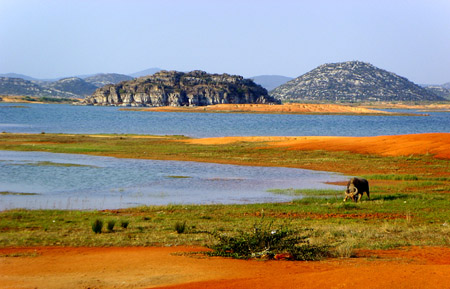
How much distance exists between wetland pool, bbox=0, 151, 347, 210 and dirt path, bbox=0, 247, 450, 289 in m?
8.34

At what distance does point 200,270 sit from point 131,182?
691 inches

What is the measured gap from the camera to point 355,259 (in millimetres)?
12531

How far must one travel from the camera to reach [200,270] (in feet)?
37.7

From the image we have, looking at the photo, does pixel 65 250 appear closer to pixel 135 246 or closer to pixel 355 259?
pixel 135 246

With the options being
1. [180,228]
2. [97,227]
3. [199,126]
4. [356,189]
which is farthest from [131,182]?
[199,126]

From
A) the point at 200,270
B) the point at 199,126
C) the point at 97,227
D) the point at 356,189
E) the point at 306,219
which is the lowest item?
the point at 199,126

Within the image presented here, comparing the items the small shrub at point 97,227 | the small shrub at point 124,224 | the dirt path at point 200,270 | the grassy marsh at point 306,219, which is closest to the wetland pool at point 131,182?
the grassy marsh at point 306,219

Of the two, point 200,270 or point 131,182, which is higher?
point 200,270

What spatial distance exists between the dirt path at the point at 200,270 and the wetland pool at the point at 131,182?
27.4 feet

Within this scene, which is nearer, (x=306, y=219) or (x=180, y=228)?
(x=180, y=228)

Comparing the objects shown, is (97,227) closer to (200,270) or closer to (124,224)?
(124,224)

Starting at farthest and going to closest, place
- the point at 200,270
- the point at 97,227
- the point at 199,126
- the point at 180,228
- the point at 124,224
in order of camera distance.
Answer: the point at 199,126 < the point at 124,224 < the point at 180,228 < the point at 97,227 < the point at 200,270

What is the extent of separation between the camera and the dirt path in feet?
33.1

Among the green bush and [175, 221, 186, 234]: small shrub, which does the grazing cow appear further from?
the green bush
